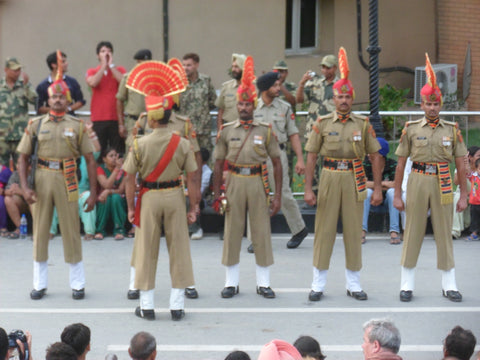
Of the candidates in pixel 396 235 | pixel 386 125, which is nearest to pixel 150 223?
pixel 396 235

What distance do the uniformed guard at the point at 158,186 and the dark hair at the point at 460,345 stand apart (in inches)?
131

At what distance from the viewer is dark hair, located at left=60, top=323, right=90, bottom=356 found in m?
7.13

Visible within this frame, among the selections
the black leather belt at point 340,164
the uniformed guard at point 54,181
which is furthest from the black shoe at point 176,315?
the black leather belt at point 340,164

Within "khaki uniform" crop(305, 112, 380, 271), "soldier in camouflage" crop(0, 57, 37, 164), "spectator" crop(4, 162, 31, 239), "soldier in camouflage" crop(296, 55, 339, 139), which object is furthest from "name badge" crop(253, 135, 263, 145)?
"soldier in camouflage" crop(0, 57, 37, 164)

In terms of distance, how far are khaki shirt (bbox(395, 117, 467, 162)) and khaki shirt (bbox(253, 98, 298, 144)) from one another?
1880 mm

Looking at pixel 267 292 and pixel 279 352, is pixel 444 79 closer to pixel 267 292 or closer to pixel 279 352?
pixel 267 292

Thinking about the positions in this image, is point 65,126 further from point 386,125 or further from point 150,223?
point 386,125

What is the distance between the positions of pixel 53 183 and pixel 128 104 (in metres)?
3.13

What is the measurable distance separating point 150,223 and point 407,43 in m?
11.3

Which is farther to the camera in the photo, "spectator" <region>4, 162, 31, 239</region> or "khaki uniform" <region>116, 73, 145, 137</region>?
"khaki uniform" <region>116, 73, 145, 137</region>

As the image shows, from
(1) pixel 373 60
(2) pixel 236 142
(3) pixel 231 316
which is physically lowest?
(3) pixel 231 316

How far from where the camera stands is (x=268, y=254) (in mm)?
10430

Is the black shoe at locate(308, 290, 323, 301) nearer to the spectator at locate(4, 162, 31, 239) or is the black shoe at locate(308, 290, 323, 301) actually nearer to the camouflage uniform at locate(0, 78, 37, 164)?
the spectator at locate(4, 162, 31, 239)

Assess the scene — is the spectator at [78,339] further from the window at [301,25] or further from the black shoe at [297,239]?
the window at [301,25]
